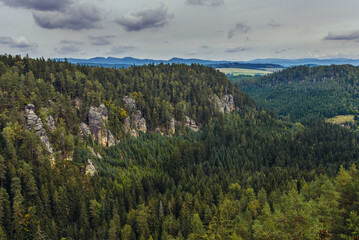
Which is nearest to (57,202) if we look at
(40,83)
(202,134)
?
(40,83)

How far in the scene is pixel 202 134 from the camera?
6998 inches

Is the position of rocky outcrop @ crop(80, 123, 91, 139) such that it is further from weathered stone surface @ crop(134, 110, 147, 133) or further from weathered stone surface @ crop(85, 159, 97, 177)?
weathered stone surface @ crop(134, 110, 147, 133)

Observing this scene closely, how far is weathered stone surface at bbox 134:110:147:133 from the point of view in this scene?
165 metres

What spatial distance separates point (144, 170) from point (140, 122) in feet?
167

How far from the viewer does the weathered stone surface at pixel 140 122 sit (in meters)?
165

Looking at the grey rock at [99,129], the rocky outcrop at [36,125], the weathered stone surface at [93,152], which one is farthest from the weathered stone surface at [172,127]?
the rocky outcrop at [36,125]

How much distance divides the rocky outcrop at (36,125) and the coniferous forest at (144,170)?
17.5 inches

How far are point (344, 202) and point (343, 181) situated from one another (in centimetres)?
876

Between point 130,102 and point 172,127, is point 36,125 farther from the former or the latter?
point 172,127

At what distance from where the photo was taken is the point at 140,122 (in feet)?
546

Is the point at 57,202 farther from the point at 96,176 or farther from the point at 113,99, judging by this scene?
the point at 113,99

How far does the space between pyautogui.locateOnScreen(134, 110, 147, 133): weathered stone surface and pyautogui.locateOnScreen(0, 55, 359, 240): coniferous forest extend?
4.03 feet

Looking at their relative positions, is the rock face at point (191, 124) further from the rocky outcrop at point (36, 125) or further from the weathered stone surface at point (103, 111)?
the rocky outcrop at point (36, 125)

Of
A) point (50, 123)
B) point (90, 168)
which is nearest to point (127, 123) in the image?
point (50, 123)
